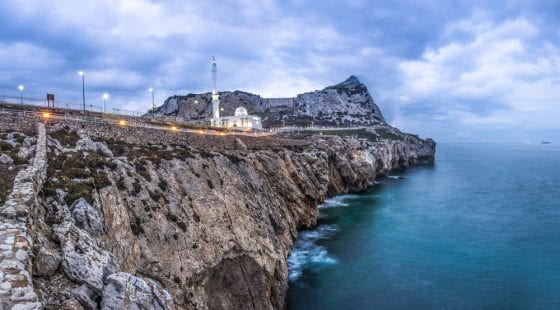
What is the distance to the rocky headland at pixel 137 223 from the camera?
11.7m

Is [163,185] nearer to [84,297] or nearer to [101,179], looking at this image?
[101,179]

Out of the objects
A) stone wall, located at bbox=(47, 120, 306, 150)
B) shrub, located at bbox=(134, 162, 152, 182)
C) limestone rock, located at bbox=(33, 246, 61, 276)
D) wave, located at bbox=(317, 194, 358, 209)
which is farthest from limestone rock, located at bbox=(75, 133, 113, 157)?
wave, located at bbox=(317, 194, 358, 209)

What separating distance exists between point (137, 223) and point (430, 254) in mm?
40625

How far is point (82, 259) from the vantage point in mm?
12773

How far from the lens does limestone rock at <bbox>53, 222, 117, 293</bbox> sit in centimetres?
1194

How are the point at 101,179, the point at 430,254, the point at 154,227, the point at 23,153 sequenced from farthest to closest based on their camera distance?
the point at 430,254
the point at 154,227
the point at 23,153
the point at 101,179

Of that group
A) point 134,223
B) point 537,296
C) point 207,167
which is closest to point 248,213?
point 207,167

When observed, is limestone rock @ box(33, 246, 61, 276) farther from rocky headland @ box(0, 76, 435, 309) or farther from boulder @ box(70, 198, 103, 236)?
boulder @ box(70, 198, 103, 236)

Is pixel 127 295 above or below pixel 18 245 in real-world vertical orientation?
below

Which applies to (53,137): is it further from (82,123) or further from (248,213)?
(248,213)

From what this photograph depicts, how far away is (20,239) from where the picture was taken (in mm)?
11164

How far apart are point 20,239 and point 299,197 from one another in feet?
155

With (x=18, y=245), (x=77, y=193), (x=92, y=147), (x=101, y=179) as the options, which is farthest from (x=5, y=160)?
(x=18, y=245)

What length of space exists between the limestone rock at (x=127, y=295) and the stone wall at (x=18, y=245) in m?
2.74
